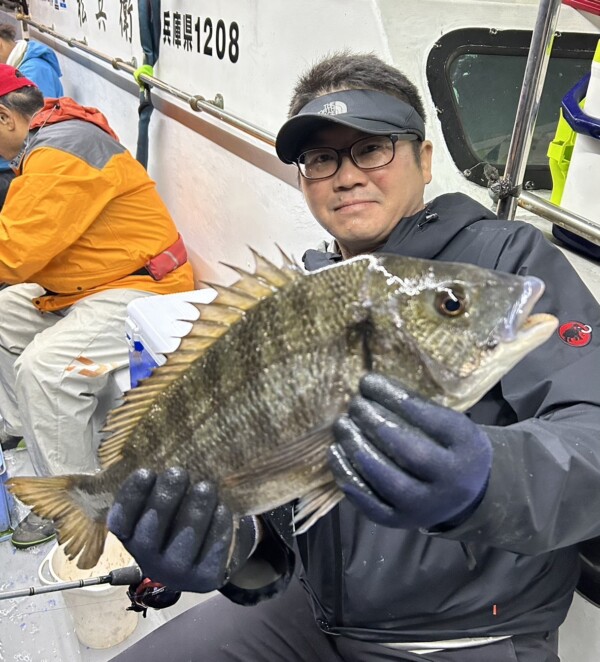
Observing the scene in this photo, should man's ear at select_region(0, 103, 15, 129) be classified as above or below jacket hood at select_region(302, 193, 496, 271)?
below

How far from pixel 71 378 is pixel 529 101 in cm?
241

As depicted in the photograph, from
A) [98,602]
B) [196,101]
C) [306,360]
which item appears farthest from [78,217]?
[306,360]

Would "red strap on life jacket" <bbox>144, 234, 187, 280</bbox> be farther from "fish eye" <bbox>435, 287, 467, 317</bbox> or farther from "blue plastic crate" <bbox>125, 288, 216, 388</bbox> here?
"fish eye" <bbox>435, 287, 467, 317</bbox>

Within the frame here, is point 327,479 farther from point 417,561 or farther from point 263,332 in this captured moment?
point 417,561

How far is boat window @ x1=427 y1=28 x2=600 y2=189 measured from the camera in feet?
7.25

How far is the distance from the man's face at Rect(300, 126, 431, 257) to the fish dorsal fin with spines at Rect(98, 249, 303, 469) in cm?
56

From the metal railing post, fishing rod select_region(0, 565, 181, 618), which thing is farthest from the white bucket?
the metal railing post

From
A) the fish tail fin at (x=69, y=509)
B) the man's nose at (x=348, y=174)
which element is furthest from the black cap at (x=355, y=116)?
the fish tail fin at (x=69, y=509)

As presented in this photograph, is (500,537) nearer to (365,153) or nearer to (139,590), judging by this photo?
(365,153)

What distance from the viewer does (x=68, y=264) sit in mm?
3141

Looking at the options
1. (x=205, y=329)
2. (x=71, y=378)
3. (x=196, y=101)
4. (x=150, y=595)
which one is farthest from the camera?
(x=196, y=101)

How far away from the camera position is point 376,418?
32.0 inches

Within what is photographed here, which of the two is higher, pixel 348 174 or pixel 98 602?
pixel 348 174

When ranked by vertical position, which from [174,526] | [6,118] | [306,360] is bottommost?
[174,526]
